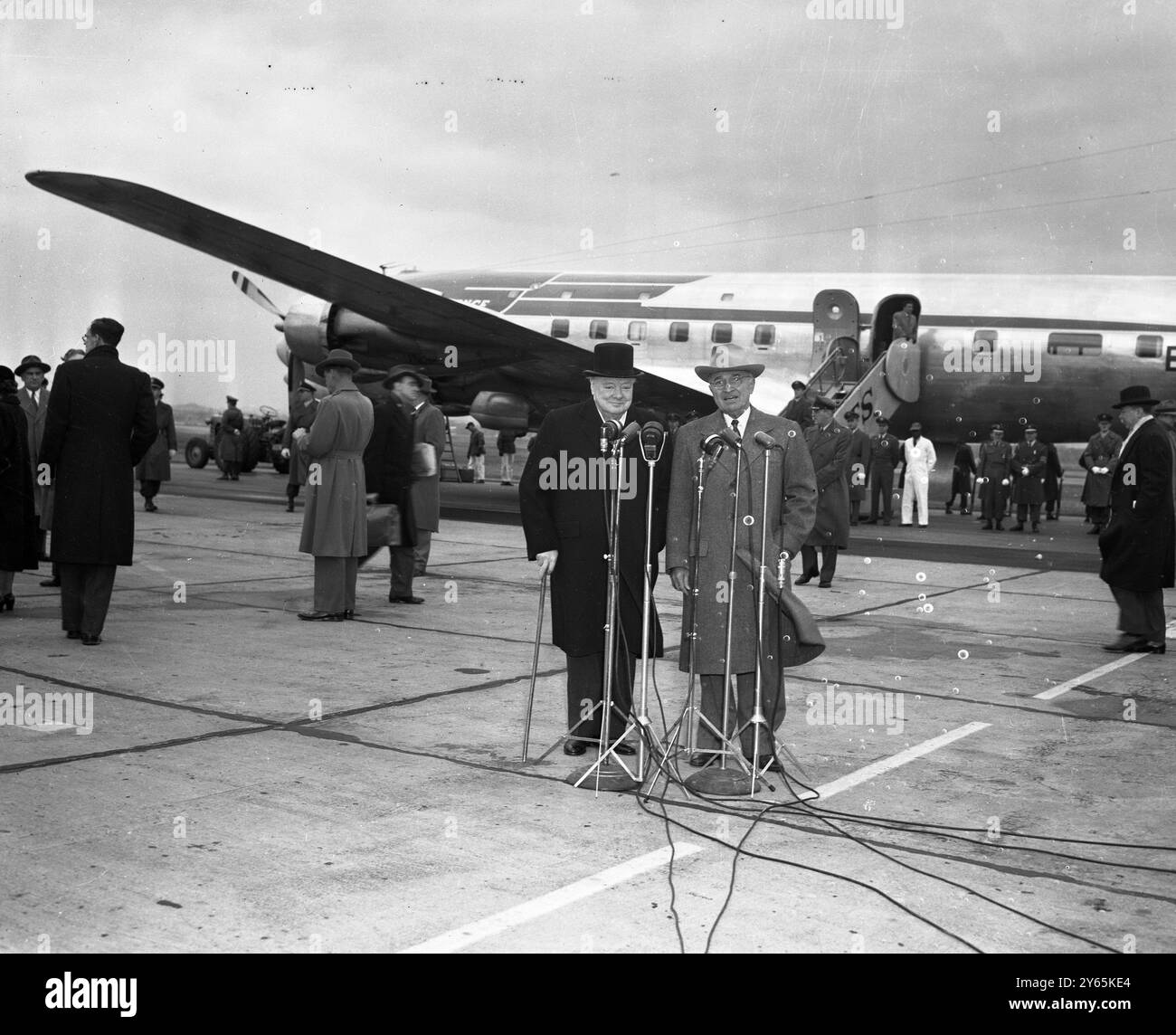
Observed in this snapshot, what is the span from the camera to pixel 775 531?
19.0ft

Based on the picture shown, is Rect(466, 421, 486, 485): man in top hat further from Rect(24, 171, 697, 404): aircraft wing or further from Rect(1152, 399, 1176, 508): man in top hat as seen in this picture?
Rect(1152, 399, 1176, 508): man in top hat

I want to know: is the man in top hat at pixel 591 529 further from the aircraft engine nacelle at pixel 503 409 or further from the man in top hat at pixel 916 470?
the aircraft engine nacelle at pixel 503 409

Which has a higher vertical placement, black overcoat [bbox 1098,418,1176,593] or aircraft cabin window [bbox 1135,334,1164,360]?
aircraft cabin window [bbox 1135,334,1164,360]

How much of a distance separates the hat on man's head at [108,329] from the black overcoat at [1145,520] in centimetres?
727

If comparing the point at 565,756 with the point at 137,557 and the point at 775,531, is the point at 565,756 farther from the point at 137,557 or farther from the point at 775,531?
the point at 137,557

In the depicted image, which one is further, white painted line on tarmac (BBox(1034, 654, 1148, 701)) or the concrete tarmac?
white painted line on tarmac (BBox(1034, 654, 1148, 701))

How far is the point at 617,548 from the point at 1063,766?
246 centimetres

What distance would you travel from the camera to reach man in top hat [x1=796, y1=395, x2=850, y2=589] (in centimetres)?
1235

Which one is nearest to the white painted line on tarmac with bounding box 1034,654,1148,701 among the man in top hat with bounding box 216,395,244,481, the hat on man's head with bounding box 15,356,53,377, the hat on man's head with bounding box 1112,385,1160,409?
the hat on man's head with bounding box 1112,385,1160,409

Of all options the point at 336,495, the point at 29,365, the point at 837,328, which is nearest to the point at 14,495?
the point at 336,495

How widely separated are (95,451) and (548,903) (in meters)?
5.77

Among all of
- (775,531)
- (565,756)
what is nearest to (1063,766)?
(775,531)

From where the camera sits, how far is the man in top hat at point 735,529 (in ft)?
18.6

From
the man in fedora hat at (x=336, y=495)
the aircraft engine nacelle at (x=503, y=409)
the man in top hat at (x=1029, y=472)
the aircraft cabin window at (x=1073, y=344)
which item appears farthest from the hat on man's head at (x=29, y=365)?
the aircraft cabin window at (x=1073, y=344)
